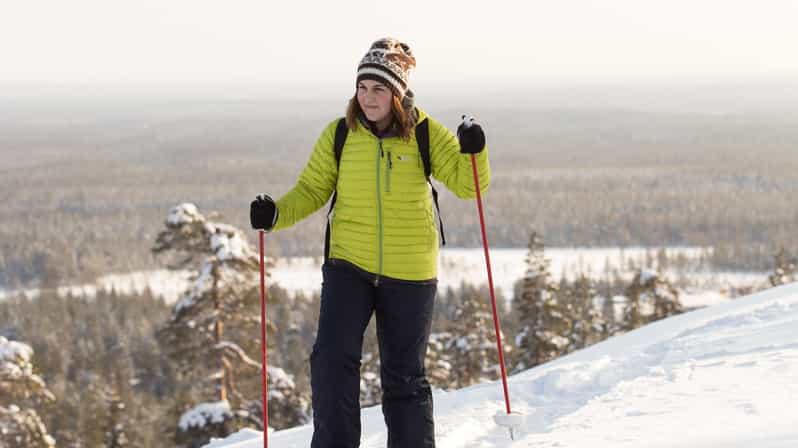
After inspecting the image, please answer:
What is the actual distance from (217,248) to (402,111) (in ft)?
34.2

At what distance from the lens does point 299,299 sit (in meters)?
80.5

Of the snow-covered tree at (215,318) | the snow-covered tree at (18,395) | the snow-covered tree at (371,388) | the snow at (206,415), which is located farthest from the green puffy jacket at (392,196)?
the snow-covered tree at (371,388)

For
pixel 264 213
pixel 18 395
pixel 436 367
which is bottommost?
pixel 436 367

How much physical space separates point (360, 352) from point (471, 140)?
43.1 inches

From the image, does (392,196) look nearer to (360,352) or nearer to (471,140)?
(471,140)

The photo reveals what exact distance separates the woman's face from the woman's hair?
0.12 feet

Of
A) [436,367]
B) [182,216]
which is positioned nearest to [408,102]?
[182,216]

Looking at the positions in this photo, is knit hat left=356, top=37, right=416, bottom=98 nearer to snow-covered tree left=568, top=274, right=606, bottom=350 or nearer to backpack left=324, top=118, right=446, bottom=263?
backpack left=324, top=118, right=446, bottom=263

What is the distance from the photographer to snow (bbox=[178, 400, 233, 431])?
13000 mm

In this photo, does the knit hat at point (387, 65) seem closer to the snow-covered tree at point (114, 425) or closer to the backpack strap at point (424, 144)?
the backpack strap at point (424, 144)

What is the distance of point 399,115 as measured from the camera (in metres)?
3.53

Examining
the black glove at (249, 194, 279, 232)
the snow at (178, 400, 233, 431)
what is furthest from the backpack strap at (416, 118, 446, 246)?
the snow at (178, 400, 233, 431)

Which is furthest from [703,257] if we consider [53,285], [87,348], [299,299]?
[53,285]

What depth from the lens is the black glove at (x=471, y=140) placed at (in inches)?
138
